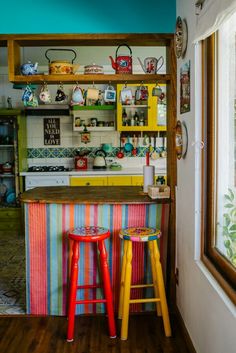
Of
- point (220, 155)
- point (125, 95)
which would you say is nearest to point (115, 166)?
point (125, 95)

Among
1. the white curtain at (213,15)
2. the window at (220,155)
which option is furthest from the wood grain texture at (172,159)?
the white curtain at (213,15)

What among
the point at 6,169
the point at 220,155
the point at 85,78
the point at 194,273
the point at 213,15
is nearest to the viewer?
the point at 213,15

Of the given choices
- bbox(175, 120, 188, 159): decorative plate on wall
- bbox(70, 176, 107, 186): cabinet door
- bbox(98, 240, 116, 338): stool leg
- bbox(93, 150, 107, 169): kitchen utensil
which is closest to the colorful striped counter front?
bbox(98, 240, 116, 338): stool leg

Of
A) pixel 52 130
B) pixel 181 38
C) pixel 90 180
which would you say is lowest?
pixel 90 180

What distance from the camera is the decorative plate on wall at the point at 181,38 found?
9.19ft

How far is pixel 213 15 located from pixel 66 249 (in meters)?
2.03

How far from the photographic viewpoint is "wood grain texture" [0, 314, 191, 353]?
2.77 m

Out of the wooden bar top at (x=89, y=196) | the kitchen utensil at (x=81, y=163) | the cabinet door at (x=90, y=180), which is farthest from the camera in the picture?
the kitchen utensil at (x=81, y=163)

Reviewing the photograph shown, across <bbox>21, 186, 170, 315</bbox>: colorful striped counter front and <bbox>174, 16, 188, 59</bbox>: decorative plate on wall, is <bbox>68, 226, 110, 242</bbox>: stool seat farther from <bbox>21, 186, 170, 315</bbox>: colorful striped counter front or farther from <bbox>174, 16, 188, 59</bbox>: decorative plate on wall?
<bbox>174, 16, 188, 59</bbox>: decorative plate on wall

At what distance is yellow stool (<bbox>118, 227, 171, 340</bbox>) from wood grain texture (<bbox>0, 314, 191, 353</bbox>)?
0.10m

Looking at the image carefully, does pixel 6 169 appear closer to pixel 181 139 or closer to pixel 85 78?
pixel 85 78

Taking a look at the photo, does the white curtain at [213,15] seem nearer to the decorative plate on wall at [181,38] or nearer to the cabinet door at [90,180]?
the decorative plate on wall at [181,38]

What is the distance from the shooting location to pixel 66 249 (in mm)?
3279

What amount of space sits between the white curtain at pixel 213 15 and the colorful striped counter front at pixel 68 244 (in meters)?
1.42
